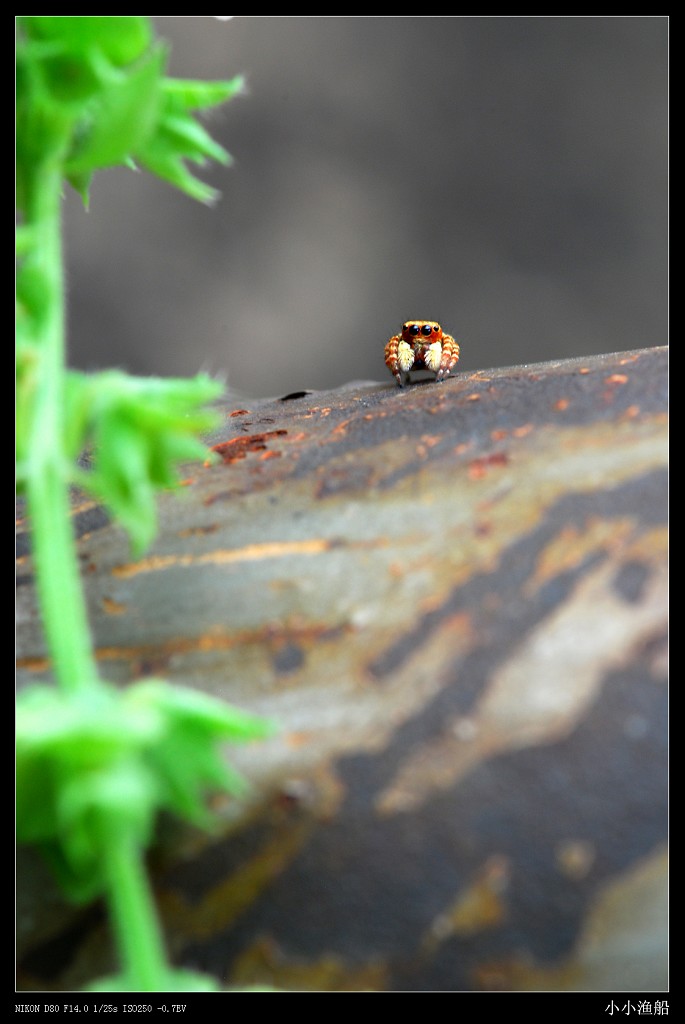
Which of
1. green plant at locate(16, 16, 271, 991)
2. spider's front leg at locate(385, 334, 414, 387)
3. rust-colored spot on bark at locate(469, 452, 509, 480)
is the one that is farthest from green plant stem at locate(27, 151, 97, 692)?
spider's front leg at locate(385, 334, 414, 387)

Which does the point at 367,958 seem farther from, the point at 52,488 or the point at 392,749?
the point at 52,488

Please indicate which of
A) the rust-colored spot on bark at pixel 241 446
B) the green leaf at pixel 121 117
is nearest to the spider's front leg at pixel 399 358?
the rust-colored spot on bark at pixel 241 446

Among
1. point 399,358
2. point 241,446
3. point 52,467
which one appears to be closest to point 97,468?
Result: point 52,467

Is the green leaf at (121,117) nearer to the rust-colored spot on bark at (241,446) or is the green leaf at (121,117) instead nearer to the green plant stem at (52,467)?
the green plant stem at (52,467)

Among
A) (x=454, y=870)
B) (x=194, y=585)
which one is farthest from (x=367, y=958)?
(x=194, y=585)

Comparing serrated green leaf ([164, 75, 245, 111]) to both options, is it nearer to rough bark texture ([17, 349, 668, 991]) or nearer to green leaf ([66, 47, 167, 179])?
green leaf ([66, 47, 167, 179])
